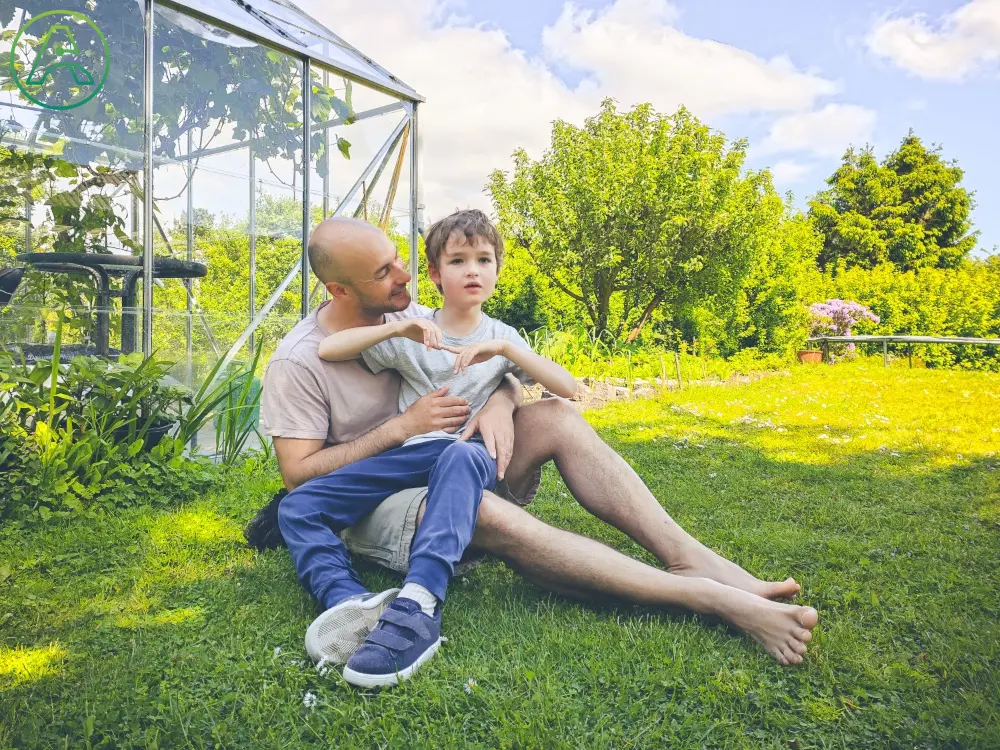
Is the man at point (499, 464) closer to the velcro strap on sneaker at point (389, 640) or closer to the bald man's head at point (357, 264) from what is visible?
the bald man's head at point (357, 264)

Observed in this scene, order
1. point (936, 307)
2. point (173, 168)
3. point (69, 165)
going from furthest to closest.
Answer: point (936, 307) < point (173, 168) < point (69, 165)

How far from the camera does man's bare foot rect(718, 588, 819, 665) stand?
178cm

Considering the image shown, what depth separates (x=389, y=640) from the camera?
5.43 feet

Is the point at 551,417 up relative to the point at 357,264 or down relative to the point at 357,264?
down

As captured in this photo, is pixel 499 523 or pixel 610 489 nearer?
pixel 499 523

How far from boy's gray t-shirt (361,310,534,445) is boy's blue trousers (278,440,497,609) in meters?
0.22

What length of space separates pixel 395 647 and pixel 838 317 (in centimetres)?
1408

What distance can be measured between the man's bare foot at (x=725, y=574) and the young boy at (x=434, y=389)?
61cm

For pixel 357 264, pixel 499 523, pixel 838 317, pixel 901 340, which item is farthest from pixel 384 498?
pixel 838 317

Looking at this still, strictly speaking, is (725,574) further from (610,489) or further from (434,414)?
(434,414)

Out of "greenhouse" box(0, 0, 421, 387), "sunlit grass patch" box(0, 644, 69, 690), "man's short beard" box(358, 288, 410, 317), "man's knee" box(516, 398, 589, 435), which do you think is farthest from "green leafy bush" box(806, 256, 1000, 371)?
"sunlit grass patch" box(0, 644, 69, 690)

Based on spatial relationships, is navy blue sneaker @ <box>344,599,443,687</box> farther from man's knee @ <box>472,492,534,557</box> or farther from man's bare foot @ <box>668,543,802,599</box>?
man's bare foot @ <box>668,543,802,599</box>

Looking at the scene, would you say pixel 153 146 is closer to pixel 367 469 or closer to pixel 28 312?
pixel 28 312

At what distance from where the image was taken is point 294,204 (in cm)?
533
